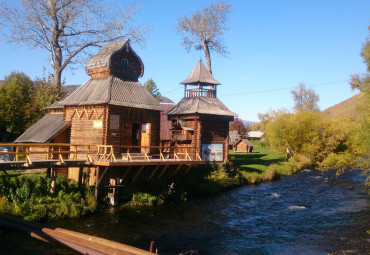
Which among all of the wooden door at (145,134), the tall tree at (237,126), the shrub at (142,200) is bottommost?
the shrub at (142,200)

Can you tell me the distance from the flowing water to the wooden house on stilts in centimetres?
622

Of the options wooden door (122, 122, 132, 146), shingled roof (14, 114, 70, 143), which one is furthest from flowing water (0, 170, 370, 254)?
shingled roof (14, 114, 70, 143)

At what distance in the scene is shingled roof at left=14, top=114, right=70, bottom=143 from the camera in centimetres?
2200

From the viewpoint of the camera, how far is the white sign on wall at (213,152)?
30.0 meters

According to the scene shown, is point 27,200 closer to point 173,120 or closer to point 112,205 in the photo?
point 112,205

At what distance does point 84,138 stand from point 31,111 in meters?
13.0

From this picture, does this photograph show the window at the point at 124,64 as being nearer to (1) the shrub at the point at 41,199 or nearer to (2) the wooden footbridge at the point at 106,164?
(2) the wooden footbridge at the point at 106,164

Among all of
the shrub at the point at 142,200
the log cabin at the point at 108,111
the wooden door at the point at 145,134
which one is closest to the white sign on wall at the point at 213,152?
the log cabin at the point at 108,111

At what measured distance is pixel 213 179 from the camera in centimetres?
2689

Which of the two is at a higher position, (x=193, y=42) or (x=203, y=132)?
(x=193, y=42)

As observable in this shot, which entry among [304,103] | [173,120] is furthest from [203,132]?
[304,103]

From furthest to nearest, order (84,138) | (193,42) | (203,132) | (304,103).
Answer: (304,103), (193,42), (203,132), (84,138)

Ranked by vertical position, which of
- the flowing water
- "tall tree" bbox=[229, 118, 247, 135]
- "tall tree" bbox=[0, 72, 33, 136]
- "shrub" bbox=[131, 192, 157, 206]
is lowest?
the flowing water

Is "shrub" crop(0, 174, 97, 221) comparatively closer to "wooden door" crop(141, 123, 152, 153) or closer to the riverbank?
the riverbank
